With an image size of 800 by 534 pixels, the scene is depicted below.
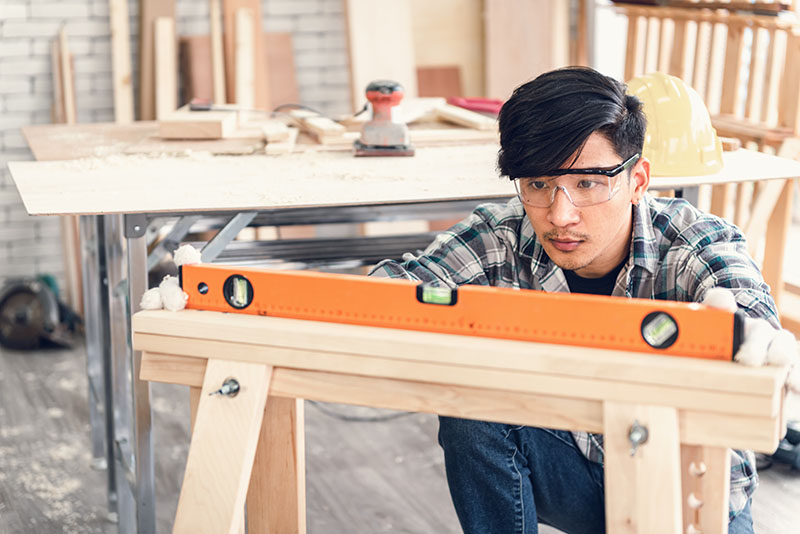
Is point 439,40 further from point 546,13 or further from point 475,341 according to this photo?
point 475,341

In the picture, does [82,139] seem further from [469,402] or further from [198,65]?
[469,402]

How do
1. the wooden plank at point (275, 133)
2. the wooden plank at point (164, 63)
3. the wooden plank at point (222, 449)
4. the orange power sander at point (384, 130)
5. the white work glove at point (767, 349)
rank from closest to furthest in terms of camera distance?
the white work glove at point (767, 349) → the wooden plank at point (222, 449) → the orange power sander at point (384, 130) → the wooden plank at point (275, 133) → the wooden plank at point (164, 63)

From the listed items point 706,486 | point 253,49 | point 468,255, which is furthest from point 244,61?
point 706,486

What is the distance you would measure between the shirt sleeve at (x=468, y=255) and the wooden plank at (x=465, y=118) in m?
1.27

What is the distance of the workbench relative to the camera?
2.28m

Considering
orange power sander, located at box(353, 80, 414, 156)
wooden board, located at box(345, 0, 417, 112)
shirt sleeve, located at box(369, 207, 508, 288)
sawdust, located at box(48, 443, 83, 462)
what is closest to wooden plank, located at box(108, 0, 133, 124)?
wooden board, located at box(345, 0, 417, 112)

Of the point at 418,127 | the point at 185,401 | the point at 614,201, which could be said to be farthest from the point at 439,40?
the point at 614,201

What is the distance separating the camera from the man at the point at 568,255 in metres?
1.69

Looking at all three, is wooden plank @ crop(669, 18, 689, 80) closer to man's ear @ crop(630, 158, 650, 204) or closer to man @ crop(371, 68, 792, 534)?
man @ crop(371, 68, 792, 534)

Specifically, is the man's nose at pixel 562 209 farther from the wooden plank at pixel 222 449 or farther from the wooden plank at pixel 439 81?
the wooden plank at pixel 439 81

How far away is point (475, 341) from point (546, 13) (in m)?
4.03

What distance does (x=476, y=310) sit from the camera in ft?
4.49

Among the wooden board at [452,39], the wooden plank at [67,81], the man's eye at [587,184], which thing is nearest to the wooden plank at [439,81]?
the wooden board at [452,39]

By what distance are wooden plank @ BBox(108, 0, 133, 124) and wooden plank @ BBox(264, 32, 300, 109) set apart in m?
0.69
